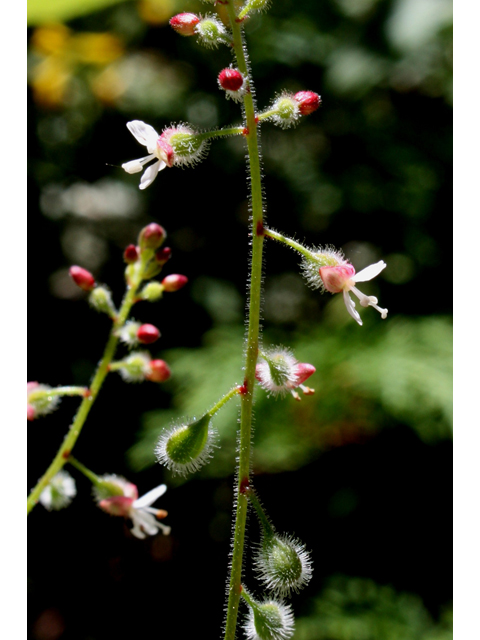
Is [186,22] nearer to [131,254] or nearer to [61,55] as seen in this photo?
[131,254]

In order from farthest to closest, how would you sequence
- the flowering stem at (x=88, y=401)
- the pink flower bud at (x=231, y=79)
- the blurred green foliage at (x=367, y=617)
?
the blurred green foliage at (x=367, y=617), the flowering stem at (x=88, y=401), the pink flower bud at (x=231, y=79)

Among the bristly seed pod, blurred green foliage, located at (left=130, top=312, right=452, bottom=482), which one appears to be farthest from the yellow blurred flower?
the bristly seed pod

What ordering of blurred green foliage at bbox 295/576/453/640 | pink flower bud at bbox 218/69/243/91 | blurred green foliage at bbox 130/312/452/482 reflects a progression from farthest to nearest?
blurred green foliage at bbox 130/312/452/482
blurred green foliage at bbox 295/576/453/640
pink flower bud at bbox 218/69/243/91

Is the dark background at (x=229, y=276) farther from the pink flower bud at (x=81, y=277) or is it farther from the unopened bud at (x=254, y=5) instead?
the unopened bud at (x=254, y=5)

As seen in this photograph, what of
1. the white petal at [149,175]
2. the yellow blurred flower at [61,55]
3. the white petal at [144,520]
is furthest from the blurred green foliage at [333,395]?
the white petal at [149,175]

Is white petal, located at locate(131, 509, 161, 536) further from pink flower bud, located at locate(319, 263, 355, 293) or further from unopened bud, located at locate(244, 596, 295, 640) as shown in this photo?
pink flower bud, located at locate(319, 263, 355, 293)

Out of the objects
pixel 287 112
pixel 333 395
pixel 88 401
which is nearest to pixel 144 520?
pixel 88 401
